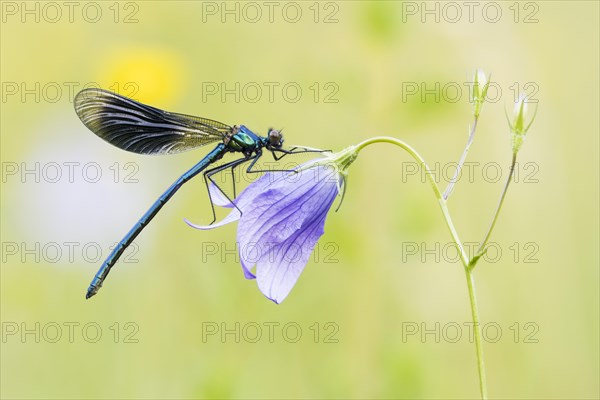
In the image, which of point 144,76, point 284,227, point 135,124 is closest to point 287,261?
point 284,227

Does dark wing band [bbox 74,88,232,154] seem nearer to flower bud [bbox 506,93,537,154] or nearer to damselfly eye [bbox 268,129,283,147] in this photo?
damselfly eye [bbox 268,129,283,147]

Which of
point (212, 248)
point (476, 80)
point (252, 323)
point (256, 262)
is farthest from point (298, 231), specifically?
point (212, 248)

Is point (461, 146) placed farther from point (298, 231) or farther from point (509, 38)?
point (298, 231)

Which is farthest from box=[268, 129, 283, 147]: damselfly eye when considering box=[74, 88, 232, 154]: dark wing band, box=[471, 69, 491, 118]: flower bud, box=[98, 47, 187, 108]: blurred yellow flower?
box=[98, 47, 187, 108]: blurred yellow flower

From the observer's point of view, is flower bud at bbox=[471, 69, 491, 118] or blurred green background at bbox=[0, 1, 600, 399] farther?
blurred green background at bbox=[0, 1, 600, 399]

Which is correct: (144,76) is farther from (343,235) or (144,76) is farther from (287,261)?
(287,261)

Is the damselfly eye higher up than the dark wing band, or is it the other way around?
the dark wing band

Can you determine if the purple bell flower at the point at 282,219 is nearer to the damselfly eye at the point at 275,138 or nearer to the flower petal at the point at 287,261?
the flower petal at the point at 287,261
